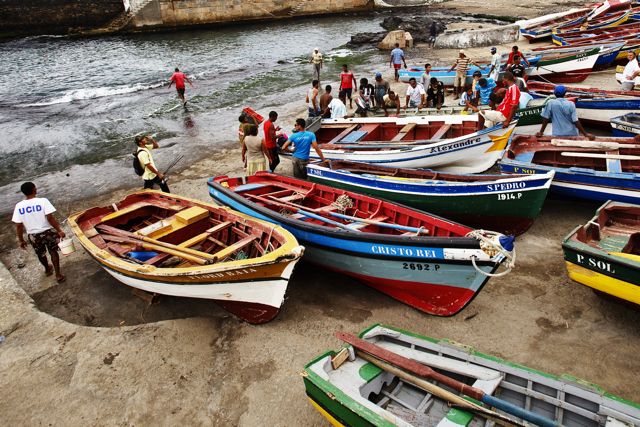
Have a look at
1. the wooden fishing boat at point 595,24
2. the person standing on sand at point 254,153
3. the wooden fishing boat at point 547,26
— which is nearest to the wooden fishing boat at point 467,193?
the person standing on sand at point 254,153

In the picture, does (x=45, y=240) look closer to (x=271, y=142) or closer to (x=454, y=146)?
(x=271, y=142)

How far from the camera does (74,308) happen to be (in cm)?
740

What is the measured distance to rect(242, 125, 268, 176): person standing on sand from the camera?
967 cm

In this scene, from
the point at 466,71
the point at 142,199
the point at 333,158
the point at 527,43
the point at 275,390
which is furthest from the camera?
the point at 527,43

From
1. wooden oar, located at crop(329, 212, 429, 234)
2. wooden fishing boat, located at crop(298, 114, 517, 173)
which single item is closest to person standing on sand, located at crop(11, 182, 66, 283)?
wooden oar, located at crop(329, 212, 429, 234)

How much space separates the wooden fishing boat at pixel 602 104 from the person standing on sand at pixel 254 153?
330 inches

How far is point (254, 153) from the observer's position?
388 inches

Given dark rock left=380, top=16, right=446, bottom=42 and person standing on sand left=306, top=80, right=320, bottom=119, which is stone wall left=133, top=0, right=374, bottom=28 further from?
person standing on sand left=306, top=80, right=320, bottom=119

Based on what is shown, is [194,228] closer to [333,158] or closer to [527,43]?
[333,158]

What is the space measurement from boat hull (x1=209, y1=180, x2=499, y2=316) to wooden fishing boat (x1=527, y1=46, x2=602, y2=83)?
45.0 ft

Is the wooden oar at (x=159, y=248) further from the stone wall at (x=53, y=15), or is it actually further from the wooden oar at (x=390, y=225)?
the stone wall at (x=53, y=15)

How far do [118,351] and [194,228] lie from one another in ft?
8.13

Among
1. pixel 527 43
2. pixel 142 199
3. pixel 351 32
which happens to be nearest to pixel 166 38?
pixel 351 32

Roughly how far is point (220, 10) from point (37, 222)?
147 ft
